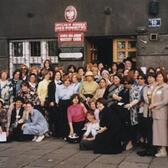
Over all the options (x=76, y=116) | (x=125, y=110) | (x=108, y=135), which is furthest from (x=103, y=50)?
(x=108, y=135)

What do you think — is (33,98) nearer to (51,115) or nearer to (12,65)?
(51,115)

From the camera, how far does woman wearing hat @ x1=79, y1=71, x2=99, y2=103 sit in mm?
13609

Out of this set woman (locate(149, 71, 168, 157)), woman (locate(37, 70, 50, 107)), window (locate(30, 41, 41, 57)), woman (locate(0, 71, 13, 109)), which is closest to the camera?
woman (locate(149, 71, 168, 157))

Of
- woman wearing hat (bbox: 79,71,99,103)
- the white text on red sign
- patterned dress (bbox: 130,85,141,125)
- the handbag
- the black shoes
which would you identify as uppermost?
the white text on red sign

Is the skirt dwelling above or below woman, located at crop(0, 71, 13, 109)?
below

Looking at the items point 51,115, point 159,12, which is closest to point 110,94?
point 51,115

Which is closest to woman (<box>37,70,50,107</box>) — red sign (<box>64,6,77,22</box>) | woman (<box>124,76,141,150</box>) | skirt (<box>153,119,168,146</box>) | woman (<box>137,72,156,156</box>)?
woman (<box>124,76,141,150</box>)

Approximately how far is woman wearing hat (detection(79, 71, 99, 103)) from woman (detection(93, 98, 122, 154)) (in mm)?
1825

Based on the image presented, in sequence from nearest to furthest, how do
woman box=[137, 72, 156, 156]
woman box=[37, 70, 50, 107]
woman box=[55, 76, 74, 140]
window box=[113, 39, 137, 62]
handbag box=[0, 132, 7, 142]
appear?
woman box=[137, 72, 156, 156], handbag box=[0, 132, 7, 142], woman box=[55, 76, 74, 140], woman box=[37, 70, 50, 107], window box=[113, 39, 137, 62]

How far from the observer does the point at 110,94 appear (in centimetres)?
1284

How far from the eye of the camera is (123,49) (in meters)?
18.6

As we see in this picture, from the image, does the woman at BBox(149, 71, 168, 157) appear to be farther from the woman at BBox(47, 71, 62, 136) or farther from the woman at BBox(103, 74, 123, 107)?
the woman at BBox(47, 71, 62, 136)

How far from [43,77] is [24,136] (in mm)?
1839

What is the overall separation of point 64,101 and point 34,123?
38.5 inches
